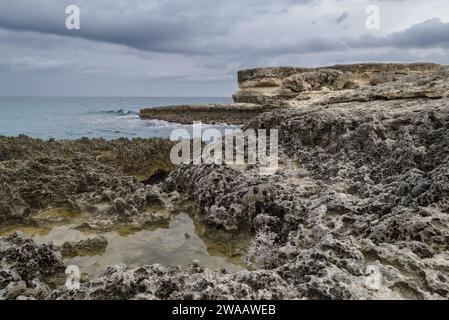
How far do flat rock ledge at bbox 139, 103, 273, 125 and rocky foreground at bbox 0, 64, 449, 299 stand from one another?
26397mm

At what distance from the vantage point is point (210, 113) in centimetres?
4150

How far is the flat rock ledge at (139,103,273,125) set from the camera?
3653 cm

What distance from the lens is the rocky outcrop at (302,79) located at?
30.6 m

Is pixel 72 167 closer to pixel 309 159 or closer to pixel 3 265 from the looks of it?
pixel 3 265

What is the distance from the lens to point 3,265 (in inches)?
167

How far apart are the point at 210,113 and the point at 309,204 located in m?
36.8

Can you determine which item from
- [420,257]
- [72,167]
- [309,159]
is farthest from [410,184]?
[72,167]
